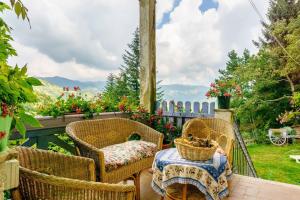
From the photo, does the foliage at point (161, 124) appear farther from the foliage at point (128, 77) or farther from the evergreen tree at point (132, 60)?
the evergreen tree at point (132, 60)

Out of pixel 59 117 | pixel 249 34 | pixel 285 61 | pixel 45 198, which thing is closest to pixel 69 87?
pixel 59 117

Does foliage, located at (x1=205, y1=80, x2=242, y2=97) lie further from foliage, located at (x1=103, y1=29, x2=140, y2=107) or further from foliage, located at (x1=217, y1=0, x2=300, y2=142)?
foliage, located at (x1=217, y1=0, x2=300, y2=142)

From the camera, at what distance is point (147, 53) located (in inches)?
153

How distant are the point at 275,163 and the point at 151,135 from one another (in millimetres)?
10811

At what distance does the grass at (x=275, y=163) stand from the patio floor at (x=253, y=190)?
5.85 m

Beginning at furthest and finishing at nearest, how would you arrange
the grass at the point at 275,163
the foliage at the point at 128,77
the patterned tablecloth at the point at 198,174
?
1. the foliage at the point at 128,77
2. the grass at the point at 275,163
3. the patterned tablecloth at the point at 198,174

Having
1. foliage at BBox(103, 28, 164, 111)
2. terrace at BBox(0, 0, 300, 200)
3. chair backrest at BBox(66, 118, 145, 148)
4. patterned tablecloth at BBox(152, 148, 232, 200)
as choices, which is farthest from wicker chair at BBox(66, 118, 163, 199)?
foliage at BBox(103, 28, 164, 111)

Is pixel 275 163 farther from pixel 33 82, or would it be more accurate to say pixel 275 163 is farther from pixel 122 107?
pixel 33 82

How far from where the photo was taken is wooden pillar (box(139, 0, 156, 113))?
12.6ft

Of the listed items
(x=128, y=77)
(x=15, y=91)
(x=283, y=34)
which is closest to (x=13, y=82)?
(x=15, y=91)

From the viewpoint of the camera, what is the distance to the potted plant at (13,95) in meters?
0.84

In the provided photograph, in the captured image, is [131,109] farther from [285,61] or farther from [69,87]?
[285,61]

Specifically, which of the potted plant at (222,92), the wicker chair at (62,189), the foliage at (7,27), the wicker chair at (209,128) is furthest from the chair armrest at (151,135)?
the foliage at (7,27)

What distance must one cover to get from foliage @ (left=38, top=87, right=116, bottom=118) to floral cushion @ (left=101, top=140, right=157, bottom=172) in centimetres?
64
